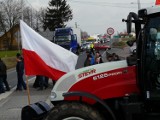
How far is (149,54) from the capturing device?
6.43 metres

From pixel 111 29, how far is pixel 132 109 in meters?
23.7

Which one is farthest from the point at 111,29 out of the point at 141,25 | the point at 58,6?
the point at 58,6

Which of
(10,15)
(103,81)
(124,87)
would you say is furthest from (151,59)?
(10,15)

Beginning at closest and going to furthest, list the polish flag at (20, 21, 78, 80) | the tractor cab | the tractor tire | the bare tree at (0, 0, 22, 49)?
the tractor cab < the tractor tire < the polish flag at (20, 21, 78, 80) < the bare tree at (0, 0, 22, 49)

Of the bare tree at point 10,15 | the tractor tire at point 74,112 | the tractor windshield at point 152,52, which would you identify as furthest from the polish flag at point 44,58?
the bare tree at point 10,15

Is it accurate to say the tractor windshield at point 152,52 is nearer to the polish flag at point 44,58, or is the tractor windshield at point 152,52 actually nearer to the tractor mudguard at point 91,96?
the tractor mudguard at point 91,96

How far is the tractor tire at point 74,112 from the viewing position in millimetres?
6578

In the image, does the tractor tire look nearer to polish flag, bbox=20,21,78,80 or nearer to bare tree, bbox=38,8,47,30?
polish flag, bbox=20,21,78,80

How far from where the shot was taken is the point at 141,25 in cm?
706

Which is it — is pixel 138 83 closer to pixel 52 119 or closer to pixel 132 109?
pixel 132 109

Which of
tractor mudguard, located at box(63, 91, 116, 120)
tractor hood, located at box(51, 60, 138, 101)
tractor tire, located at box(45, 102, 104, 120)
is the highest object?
tractor hood, located at box(51, 60, 138, 101)

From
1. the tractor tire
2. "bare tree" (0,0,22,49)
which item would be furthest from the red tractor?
"bare tree" (0,0,22,49)

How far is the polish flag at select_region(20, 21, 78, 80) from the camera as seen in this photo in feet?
29.8

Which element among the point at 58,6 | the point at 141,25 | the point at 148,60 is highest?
the point at 58,6
